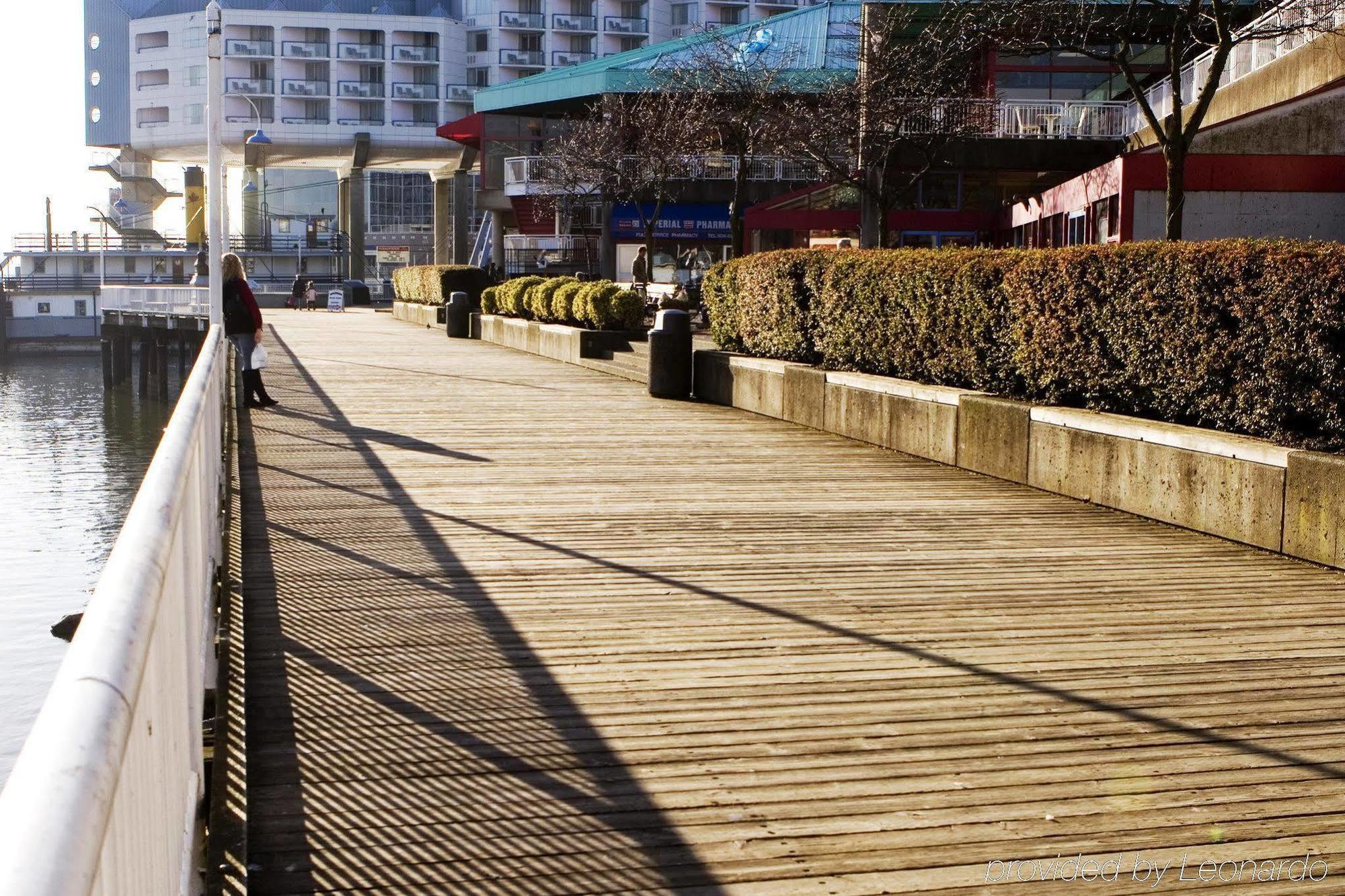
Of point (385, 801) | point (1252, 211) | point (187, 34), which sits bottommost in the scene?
point (385, 801)

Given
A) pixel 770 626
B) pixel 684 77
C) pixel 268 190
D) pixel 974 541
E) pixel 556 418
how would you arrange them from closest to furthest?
pixel 770 626 → pixel 974 541 → pixel 556 418 → pixel 684 77 → pixel 268 190

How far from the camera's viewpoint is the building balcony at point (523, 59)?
9506cm

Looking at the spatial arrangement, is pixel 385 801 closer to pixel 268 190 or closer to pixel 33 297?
pixel 33 297

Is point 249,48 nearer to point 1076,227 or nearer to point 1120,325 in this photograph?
point 1076,227

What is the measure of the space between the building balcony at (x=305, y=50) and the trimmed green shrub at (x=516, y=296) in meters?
67.2

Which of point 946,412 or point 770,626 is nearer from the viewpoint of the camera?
point 770,626

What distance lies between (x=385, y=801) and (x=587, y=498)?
18.5ft

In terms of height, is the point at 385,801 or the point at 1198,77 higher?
the point at 1198,77

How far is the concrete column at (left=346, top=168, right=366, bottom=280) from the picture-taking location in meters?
86.2

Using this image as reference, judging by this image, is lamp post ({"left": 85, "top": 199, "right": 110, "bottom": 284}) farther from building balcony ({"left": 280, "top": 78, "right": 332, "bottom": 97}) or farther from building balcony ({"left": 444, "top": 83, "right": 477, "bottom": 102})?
building balcony ({"left": 444, "top": 83, "right": 477, "bottom": 102})

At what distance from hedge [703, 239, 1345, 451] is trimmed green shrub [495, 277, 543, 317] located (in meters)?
15.1

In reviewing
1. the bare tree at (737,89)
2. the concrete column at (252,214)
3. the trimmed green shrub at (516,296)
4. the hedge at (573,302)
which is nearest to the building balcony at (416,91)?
the concrete column at (252,214)

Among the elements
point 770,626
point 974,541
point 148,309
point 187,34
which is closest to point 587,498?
point 974,541

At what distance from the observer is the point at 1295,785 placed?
14.3ft
